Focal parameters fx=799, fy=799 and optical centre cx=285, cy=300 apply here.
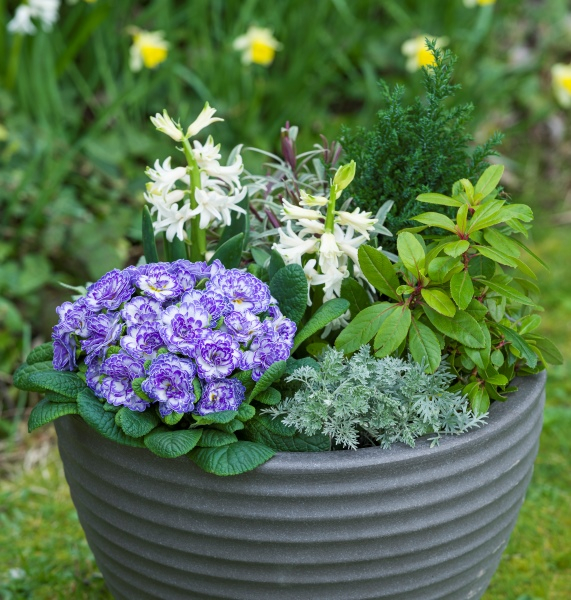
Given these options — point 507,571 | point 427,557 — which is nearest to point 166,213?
point 427,557

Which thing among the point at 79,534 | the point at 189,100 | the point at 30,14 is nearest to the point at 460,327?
the point at 79,534

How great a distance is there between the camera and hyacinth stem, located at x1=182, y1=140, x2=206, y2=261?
1.49 metres

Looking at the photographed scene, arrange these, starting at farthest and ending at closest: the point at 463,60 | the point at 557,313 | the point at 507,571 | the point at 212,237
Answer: the point at 463,60
the point at 557,313
the point at 507,571
the point at 212,237

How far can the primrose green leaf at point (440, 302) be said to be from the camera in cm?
130

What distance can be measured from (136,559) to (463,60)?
293cm

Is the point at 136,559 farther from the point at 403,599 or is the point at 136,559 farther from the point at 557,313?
the point at 557,313

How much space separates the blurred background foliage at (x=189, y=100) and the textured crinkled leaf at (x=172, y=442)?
1.34m

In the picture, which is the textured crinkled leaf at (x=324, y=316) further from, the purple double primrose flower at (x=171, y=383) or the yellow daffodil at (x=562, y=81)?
the yellow daffodil at (x=562, y=81)

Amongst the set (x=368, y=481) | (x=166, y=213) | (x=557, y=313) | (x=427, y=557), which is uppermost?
(x=166, y=213)

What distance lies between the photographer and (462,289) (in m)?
1.30

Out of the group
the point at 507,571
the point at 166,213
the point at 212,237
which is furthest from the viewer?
the point at 507,571

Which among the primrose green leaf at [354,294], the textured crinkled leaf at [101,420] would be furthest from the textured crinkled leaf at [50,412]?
the primrose green leaf at [354,294]

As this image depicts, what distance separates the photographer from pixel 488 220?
1334 millimetres

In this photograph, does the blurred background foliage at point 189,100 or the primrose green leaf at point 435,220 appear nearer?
the primrose green leaf at point 435,220
